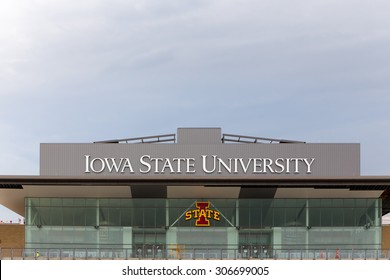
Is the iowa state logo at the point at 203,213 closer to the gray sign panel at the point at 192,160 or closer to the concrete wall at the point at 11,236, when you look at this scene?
the gray sign panel at the point at 192,160

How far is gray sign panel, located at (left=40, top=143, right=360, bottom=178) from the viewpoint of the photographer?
69.8m

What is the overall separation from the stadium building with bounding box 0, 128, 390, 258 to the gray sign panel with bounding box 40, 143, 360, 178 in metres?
0.08

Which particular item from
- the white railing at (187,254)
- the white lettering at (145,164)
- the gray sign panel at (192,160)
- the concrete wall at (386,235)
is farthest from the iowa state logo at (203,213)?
the concrete wall at (386,235)

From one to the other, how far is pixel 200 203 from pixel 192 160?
12.1 feet

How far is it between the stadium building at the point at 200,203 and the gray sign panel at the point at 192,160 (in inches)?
3.3

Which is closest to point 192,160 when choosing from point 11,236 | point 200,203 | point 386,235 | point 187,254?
point 200,203

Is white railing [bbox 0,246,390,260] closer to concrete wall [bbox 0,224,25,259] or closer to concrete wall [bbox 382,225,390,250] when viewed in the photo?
concrete wall [bbox 0,224,25,259]

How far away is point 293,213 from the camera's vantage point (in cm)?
6944

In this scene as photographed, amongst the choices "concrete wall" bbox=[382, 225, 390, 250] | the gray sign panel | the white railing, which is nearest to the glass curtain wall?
the white railing
